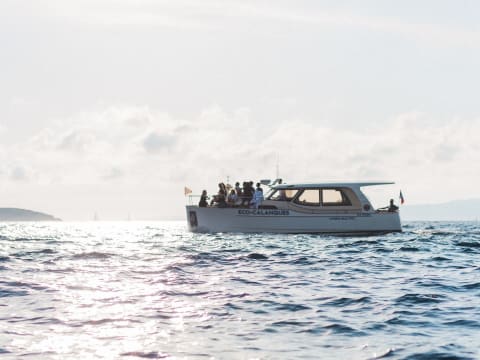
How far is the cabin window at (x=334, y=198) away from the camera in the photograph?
100 ft

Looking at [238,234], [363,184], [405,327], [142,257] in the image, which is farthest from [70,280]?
[363,184]

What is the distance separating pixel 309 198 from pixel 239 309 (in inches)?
852

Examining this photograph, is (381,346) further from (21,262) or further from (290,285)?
(21,262)

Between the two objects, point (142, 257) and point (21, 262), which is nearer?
point (21, 262)

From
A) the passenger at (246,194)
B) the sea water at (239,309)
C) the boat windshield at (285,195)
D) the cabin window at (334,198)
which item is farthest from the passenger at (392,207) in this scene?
the sea water at (239,309)

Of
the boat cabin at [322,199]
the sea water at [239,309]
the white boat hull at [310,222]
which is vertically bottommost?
the sea water at [239,309]

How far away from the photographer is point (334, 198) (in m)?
30.7

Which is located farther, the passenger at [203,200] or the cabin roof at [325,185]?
the passenger at [203,200]

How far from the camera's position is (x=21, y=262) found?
1625 centimetres

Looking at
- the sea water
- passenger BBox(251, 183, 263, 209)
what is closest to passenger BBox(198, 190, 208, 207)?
passenger BBox(251, 183, 263, 209)

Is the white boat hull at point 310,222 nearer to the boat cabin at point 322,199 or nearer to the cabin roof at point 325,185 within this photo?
the boat cabin at point 322,199

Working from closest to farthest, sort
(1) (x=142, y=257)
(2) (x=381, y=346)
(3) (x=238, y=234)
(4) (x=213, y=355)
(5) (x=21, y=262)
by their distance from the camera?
(4) (x=213, y=355) → (2) (x=381, y=346) → (5) (x=21, y=262) → (1) (x=142, y=257) → (3) (x=238, y=234)

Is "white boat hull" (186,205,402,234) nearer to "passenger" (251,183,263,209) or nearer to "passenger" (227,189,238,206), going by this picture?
"passenger" (251,183,263,209)

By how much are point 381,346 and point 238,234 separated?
2372 centimetres
